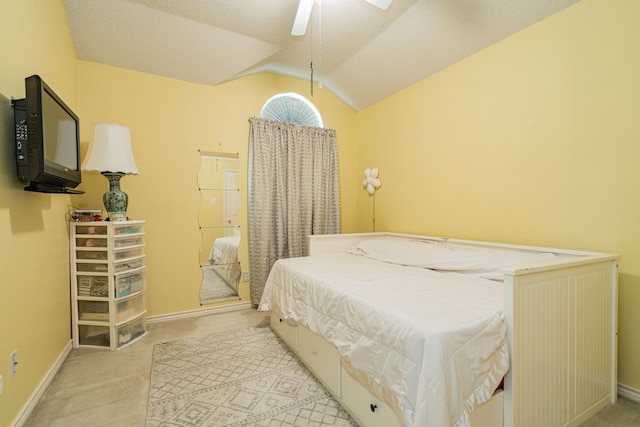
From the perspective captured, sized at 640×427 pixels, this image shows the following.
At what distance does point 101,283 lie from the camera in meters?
2.33

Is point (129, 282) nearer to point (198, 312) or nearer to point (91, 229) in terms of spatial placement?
point (91, 229)

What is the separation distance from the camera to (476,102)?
240 cm

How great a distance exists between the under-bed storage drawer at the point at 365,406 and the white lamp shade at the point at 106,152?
7.48 ft

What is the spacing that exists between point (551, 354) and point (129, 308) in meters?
2.96

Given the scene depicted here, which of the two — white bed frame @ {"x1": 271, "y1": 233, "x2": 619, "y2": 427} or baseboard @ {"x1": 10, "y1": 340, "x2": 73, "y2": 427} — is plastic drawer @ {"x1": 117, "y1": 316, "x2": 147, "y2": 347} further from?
white bed frame @ {"x1": 271, "y1": 233, "x2": 619, "y2": 427}

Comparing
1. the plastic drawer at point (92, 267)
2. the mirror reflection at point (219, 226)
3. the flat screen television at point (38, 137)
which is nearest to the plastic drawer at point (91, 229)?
the plastic drawer at point (92, 267)

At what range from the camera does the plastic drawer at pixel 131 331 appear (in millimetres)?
2334

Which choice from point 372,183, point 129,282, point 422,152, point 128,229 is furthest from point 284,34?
point 129,282

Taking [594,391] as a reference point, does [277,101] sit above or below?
above

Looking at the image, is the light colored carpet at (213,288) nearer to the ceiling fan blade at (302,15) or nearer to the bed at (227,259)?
the bed at (227,259)

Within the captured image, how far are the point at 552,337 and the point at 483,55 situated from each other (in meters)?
2.17

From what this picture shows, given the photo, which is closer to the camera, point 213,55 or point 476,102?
point 476,102

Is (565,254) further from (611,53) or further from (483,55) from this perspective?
(483,55)

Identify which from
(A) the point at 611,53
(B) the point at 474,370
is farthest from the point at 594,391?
(A) the point at 611,53
